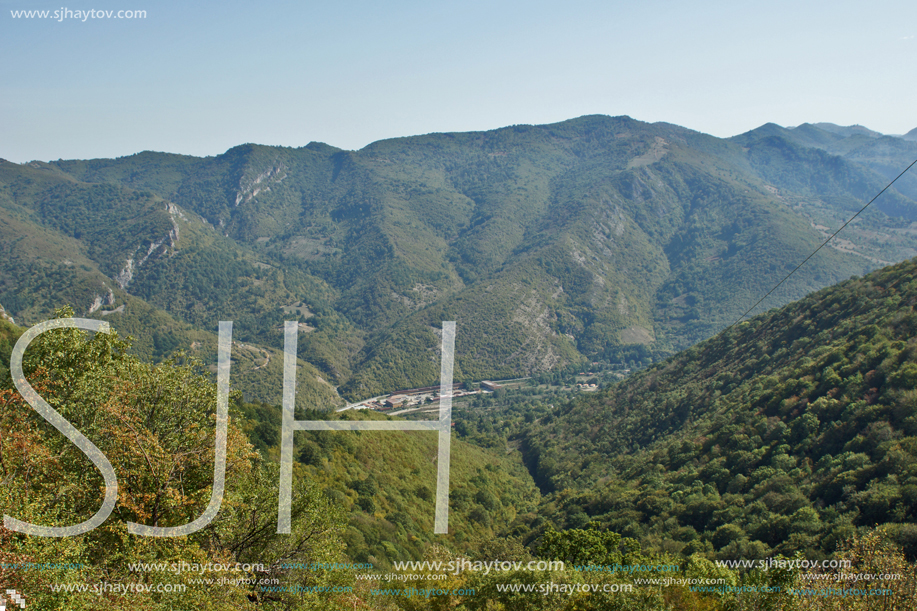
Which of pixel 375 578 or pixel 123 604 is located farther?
pixel 375 578

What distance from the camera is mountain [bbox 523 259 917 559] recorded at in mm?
31500

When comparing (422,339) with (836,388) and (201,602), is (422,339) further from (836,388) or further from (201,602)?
(201,602)

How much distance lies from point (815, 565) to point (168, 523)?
23.8 metres

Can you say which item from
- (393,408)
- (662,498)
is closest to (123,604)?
(662,498)

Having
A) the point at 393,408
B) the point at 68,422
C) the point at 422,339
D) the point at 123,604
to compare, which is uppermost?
the point at 68,422

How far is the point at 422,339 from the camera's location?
596 ft

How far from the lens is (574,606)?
63.6ft

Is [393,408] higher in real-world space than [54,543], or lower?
lower

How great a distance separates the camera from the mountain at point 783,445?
31.5m

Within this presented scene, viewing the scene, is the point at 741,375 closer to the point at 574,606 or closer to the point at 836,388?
the point at 836,388

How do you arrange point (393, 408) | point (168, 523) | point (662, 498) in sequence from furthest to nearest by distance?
point (393, 408) < point (662, 498) < point (168, 523)

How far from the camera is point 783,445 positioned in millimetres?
42344

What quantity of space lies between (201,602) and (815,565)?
74.3 feet

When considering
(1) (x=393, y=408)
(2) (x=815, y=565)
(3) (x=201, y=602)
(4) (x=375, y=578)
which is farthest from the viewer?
(1) (x=393, y=408)
